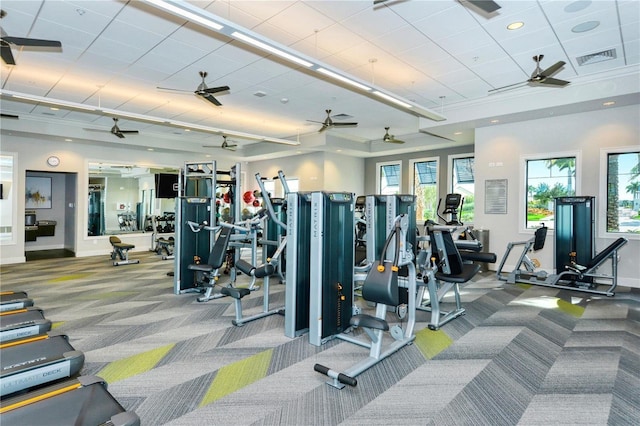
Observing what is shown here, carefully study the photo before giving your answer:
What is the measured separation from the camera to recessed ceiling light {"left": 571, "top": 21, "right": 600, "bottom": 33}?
4051 millimetres

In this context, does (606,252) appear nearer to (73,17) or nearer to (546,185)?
(546,185)

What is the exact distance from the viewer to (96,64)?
524 centimetres

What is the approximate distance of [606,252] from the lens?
5398 mm

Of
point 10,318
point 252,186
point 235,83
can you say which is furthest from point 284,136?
point 10,318

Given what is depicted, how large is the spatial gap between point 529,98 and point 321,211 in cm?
510

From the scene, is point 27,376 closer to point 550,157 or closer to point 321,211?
point 321,211

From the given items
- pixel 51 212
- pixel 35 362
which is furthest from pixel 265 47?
pixel 51 212

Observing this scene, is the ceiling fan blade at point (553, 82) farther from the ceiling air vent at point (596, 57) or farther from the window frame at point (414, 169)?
the window frame at point (414, 169)

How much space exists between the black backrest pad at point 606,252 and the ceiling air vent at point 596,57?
2.62m

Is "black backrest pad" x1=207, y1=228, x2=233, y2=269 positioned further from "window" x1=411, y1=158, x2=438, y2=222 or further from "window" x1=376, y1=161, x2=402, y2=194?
"window" x1=376, y1=161, x2=402, y2=194

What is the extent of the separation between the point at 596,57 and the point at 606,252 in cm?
285

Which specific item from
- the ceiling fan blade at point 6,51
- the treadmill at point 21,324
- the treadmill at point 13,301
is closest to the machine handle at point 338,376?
the treadmill at point 21,324

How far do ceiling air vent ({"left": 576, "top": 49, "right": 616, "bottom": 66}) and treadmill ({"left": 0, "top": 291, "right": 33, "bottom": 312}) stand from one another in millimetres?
7630

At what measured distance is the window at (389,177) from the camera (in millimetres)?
11391
